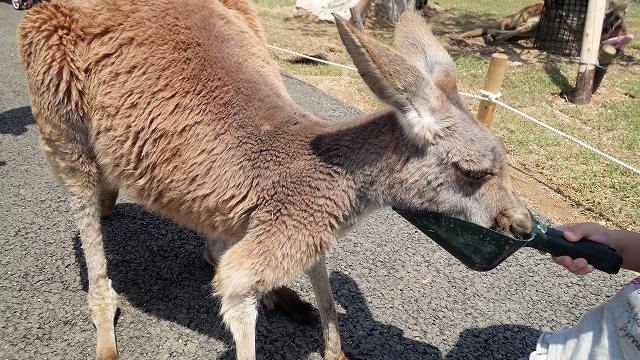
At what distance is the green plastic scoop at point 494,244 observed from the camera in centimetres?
185

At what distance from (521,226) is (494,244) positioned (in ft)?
0.46

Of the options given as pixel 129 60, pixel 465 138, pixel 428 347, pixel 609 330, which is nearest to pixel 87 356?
pixel 129 60

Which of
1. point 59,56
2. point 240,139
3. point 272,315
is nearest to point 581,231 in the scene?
point 240,139

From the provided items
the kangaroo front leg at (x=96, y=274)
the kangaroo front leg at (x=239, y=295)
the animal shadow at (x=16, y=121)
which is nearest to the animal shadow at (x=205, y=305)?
the kangaroo front leg at (x=96, y=274)

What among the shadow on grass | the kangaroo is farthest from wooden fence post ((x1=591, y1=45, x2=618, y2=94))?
the kangaroo

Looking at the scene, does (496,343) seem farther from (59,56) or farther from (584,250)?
(59,56)

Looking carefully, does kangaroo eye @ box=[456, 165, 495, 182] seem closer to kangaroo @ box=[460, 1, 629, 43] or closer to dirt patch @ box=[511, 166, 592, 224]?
dirt patch @ box=[511, 166, 592, 224]

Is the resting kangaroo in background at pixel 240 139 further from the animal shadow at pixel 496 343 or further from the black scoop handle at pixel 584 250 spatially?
the animal shadow at pixel 496 343

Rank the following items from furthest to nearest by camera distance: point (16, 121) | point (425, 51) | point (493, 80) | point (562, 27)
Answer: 1. point (562, 27)
2. point (16, 121)
3. point (493, 80)
4. point (425, 51)

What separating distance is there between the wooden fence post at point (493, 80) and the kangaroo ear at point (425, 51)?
1.94m

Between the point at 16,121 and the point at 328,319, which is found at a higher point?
the point at 328,319

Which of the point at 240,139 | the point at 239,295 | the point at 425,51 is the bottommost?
the point at 239,295

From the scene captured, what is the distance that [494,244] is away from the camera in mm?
1900

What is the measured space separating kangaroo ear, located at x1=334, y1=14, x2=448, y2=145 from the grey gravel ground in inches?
57.4
